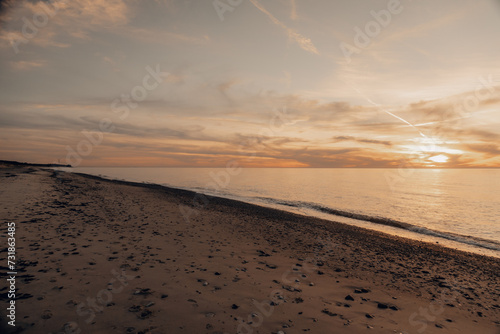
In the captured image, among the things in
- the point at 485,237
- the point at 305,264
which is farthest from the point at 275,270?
the point at 485,237

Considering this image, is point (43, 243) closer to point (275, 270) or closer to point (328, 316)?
point (275, 270)

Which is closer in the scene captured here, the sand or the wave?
the sand

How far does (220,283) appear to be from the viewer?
767 cm

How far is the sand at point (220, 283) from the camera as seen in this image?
5.66m

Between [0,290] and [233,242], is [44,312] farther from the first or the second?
[233,242]

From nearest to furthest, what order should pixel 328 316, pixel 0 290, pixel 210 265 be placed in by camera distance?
pixel 0 290 < pixel 328 316 < pixel 210 265

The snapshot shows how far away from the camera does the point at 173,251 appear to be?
1029 cm

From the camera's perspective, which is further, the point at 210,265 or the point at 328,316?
the point at 210,265

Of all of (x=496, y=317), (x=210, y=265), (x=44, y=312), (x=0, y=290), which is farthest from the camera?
(x=210, y=265)

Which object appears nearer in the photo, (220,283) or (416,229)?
(220,283)

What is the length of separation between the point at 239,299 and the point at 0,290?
594 cm

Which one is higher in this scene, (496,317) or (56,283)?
(56,283)

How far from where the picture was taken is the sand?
5.66 meters

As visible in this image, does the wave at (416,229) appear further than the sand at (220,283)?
Yes
